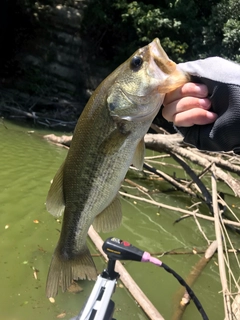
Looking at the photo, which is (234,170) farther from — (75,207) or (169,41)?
(169,41)

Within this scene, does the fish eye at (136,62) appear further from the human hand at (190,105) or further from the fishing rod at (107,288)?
the fishing rod at (107,288)

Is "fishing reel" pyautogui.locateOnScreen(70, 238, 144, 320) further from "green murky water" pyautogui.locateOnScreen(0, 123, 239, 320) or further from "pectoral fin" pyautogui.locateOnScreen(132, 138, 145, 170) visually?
"green murky water" pyautogui.locateOnScreen(0, 123, 239, 320)

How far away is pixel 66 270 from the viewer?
2.19 m

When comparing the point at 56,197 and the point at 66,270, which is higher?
the point at 56,197

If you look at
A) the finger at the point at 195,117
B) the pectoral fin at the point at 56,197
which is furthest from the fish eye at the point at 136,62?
the pectoral fin at the point at 56,197

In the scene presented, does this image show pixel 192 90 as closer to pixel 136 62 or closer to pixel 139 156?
pixel 136 62

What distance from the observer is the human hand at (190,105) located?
1.67 m

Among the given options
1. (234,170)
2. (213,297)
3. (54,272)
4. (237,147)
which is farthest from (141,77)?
(234,170)

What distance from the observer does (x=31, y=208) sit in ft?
16.8

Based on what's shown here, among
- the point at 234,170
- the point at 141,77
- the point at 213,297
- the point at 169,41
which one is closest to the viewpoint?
the point at 141,77

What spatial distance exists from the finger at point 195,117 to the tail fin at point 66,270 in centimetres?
99

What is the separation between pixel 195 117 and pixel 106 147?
17.2 inches

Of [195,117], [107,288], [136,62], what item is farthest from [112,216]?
[136,62]

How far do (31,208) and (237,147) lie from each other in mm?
3838
